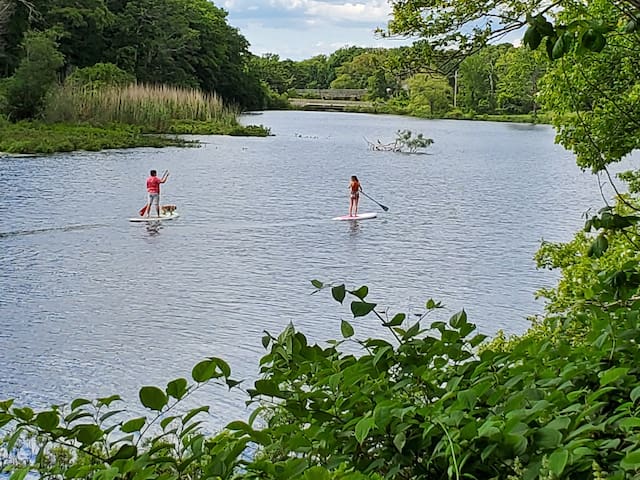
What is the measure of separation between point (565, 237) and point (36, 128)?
2554cm

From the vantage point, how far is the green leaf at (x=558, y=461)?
1.21 m

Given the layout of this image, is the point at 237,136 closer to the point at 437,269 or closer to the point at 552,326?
the point at 437,269

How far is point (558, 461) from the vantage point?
1227 millimetres

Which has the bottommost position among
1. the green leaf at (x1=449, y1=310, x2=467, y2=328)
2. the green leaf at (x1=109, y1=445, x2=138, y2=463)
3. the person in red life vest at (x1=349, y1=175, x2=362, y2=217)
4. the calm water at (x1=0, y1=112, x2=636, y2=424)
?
the calm water at (x1=0, y1=112, x2=636, y2=424)

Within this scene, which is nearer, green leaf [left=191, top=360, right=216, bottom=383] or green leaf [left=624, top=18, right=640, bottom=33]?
green leaf [left=191, top=360, right=216, bottom=383]

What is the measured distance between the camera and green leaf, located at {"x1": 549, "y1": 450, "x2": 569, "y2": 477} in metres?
1.21

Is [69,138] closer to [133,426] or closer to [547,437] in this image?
[133,426]

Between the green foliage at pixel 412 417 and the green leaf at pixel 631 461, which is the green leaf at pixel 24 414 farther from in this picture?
the green leaf at pixel 631 461

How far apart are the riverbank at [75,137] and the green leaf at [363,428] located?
98.3ft

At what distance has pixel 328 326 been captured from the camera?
9484 millimetres

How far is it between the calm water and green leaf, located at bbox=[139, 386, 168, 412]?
5246mm

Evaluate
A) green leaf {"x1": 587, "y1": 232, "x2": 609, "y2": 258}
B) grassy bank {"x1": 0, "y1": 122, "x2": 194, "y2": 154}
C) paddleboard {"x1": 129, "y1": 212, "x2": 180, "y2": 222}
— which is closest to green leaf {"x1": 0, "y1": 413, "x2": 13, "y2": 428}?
green leaf {"x1": 587, "y1": 232, "x2": 609, "y2": 258}

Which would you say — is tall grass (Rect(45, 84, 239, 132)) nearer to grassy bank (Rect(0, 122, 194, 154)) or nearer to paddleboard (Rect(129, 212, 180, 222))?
grassy bank (Rect(0, 122, 194, 154))

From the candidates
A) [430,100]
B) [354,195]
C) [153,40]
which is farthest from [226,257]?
[430,100]
